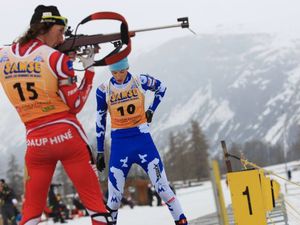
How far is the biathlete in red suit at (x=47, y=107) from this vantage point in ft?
16.4

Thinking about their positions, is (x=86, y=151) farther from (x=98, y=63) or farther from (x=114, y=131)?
(x=114, y=131)

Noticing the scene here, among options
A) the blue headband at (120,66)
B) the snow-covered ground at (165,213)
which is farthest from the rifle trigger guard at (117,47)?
the snow-covered ground at (165,213)

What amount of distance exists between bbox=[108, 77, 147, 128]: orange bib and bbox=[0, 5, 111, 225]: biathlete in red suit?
270 cm

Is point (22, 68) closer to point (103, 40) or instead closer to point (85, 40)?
point (85, 40)

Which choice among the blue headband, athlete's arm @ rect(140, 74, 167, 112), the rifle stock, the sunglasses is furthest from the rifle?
athlete's arm @ rect(140, 74, 167, 112)

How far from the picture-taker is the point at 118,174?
7.79 meters

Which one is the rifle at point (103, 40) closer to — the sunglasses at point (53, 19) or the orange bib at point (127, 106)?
the sunglasses at point (53, 19)

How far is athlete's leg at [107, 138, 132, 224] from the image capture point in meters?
7.74

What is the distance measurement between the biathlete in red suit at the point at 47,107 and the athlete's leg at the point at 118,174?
2495 millimetres

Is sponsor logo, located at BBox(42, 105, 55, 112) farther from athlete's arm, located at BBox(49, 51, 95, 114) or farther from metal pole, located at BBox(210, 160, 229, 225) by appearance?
metal pole, located at BBox(210, 160, 229, 225)

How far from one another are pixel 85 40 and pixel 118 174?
7.70 ft

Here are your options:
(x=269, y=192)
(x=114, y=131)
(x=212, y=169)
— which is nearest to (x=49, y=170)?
(x=212, y=169)

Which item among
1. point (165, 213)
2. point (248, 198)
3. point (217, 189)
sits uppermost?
point (217, 189)

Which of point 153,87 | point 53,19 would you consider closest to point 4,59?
point 53,19
